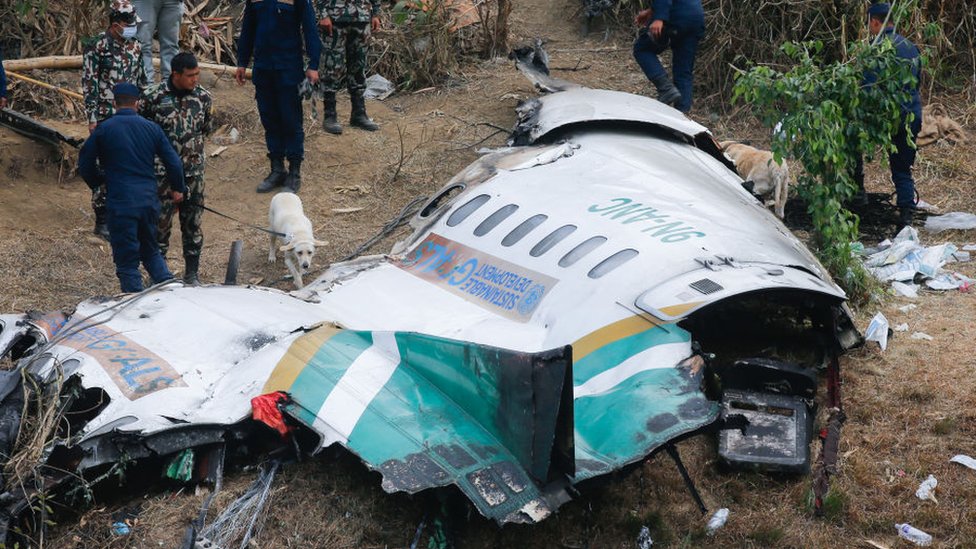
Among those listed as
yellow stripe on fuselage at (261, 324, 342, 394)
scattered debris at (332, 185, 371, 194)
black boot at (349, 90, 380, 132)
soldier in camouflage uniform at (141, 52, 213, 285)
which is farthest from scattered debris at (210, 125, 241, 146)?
yellow stripe on fuselage at (261, 324, 342, 394)

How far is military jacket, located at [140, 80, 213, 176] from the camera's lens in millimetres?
8539

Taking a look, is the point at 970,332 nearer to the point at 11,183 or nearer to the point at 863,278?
the point at 863,278

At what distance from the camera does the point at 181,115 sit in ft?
28.2

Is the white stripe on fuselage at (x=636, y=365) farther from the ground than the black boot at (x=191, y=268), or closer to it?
farther from the ground

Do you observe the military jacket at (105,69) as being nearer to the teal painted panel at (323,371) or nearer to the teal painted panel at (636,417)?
the teal painted panel at (323,371)

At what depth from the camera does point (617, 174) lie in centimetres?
748

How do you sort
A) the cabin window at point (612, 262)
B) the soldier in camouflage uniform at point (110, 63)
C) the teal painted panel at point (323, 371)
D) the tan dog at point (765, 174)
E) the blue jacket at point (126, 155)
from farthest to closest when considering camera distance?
the tan dog at point (765, 174) < the soldier in camouflage uniform at point (110, 63) < the blue jacket at point (126, 155) < the cabin window at point (612, 262) < the teal painted panel at point (323, 371)

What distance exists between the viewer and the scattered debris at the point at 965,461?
618 centimetres

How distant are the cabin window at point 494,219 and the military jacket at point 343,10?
489 centimetres

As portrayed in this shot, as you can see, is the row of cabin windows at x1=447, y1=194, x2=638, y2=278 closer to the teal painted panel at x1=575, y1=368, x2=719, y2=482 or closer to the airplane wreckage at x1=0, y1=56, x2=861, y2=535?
the airplane wreckage at x1=0, y1=56, x2=861, y2=535

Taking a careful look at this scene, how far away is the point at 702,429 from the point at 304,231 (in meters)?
4.82

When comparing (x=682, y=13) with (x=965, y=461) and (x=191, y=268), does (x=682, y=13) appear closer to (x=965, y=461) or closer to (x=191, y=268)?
(x=191, y=268)

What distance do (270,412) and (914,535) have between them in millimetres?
3612

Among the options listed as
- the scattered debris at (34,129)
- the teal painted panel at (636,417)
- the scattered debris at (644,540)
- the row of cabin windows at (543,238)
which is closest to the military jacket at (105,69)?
the scattered debris at (34,129)
